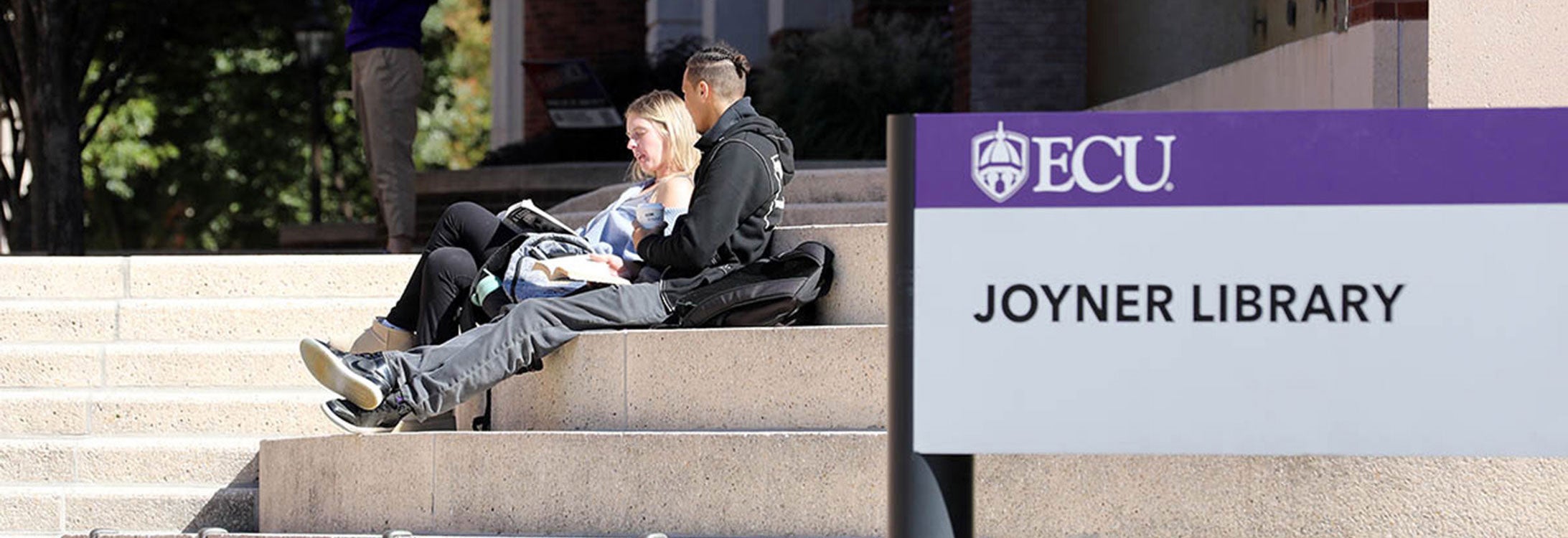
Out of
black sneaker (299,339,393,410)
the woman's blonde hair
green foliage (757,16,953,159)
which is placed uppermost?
green foliage (757,16,953,159)

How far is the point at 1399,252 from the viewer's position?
2.92 metres

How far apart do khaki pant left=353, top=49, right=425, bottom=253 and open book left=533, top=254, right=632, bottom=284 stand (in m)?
4.31

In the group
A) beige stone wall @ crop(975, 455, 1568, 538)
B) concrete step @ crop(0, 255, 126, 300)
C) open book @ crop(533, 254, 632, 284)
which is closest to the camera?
beige stone wall @ crop(975, 455, 1568, 538)

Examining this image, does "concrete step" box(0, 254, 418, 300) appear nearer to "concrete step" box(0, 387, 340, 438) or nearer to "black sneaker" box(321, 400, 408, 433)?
"concrete step" box(0, 387, 340, 438)

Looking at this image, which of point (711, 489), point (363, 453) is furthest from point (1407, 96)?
point (363, 453)

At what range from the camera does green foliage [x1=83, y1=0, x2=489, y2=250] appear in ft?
75.8

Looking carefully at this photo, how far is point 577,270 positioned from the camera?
614 centimetres

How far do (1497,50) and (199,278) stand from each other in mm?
4575

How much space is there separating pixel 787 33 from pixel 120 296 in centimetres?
818

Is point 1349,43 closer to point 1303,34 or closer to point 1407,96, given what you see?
point 1407,96

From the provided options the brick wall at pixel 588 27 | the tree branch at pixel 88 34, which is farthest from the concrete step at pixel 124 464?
the brick wall at pixel 588 27

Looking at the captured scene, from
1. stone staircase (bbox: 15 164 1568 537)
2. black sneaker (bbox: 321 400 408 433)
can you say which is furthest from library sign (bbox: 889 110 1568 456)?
black sneaker (bbox: 321 400 408 433)

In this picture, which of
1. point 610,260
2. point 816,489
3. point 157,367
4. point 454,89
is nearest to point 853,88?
point 157,367

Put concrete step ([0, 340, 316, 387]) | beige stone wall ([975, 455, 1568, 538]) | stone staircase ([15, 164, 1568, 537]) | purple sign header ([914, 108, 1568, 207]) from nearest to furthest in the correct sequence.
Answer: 1. purple sign header ([914, 108, 1568, 207])
2. beige stone wall ([975, 455, 1568, 538])
3. stone staircase ([15, 164, 1568, 537])
4. concrete step ([0, 340, 316, 387])
